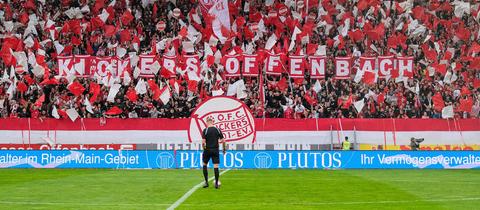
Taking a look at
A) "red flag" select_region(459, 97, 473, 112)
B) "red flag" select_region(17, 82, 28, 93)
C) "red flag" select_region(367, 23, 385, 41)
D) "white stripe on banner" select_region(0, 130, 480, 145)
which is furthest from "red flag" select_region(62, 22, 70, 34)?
"red flag" select_region(459, 97, 473, 112)

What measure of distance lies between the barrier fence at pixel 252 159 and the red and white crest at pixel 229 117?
1.12m

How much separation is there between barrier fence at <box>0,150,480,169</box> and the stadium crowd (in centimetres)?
381

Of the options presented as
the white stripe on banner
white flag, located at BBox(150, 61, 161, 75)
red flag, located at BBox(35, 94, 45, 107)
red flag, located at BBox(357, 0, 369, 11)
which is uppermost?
red flag, located at BBox(357, 0, 369, 11)

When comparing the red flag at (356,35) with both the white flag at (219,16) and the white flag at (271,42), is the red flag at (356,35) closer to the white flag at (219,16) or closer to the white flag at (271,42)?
the white flag at (271,42)

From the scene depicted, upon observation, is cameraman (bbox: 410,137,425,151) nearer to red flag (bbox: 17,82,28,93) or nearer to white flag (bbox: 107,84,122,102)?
white flag (bbox: 107,84,122,102)

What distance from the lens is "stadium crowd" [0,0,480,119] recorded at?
131 feet

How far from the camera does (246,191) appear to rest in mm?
21484

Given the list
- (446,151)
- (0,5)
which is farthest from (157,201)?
(0,5)

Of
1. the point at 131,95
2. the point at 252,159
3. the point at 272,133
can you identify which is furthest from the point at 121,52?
the point at 252,159

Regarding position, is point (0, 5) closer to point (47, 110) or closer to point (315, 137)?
point (47, 110)

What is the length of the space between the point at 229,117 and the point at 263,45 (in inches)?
372

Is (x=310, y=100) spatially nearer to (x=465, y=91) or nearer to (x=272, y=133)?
(x=272, y=133)

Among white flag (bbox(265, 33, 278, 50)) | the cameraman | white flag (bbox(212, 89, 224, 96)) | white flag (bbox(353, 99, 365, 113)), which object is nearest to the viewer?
the cameraman

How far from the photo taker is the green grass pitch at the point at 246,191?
1777cm
